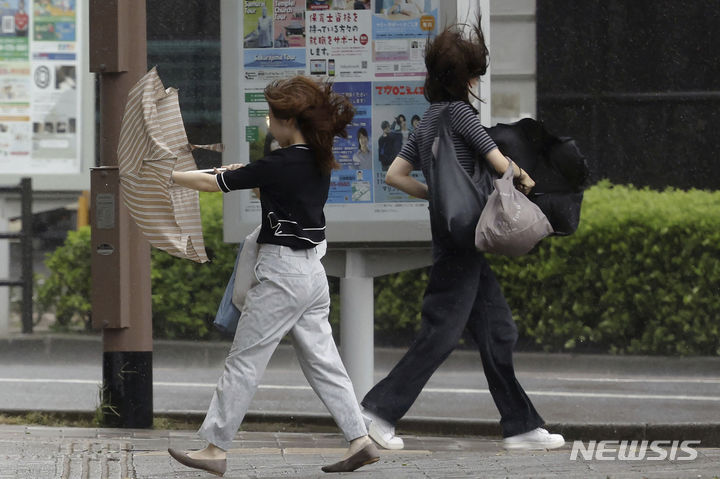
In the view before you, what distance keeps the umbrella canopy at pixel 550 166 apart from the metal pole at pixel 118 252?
1.90 metres

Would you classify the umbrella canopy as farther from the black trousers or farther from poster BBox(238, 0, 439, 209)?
poster BBox(238, 0, 439, 209)

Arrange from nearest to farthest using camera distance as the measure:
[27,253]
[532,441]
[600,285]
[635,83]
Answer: [532,441], [600,285], [27,253], [635,83]

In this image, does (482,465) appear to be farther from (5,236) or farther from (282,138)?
(5,236)

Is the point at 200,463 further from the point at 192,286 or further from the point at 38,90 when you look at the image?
the point at 38,90

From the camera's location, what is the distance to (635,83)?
44.5 ft

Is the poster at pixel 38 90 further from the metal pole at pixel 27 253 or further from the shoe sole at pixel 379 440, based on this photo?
the shoe sole at pixel 379 440

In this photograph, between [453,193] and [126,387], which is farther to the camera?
[126,387]

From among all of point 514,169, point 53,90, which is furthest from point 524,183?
point 53,90

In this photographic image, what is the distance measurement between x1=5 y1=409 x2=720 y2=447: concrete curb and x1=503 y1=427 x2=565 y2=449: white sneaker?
1506 millimetres

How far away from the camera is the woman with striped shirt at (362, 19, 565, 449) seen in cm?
574

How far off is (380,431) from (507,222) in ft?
3.35

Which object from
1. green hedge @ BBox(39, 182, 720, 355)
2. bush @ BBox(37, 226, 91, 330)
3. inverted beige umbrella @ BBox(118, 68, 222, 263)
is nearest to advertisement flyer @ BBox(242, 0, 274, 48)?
inverted beige umbrella @ BBox(118, 68, 222, 263)

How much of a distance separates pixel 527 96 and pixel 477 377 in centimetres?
401

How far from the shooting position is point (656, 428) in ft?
24.3
